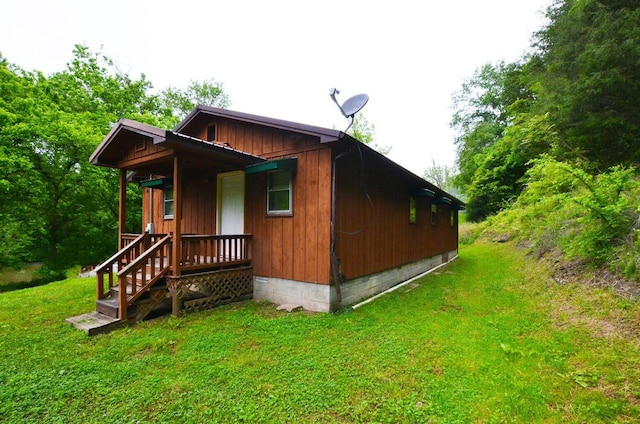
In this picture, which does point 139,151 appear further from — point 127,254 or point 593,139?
point 593,139

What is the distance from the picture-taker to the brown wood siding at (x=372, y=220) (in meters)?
5.57

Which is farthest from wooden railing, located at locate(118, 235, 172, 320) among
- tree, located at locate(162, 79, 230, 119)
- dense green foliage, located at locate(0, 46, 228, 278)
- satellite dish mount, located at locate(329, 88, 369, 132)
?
tree, located at locate(162, 79, 230, 119)

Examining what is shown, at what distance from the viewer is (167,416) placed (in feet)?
7.80

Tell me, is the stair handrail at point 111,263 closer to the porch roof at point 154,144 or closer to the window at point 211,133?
the porch roof at point 154,144

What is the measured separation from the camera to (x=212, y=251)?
5.50 meters

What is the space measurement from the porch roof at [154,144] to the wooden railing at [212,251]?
1.55 m

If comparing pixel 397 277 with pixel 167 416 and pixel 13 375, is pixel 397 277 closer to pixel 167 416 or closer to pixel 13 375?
pixel 167 416

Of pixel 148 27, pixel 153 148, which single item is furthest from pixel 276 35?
pixel 153 148

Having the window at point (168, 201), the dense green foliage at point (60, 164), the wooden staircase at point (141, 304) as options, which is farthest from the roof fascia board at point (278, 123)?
the dense green foliage at point (60, 164)

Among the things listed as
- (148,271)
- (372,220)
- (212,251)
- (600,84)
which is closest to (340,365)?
(212,251)

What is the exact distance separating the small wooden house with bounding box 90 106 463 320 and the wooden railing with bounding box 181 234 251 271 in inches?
0.8

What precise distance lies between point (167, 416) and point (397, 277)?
6.38 metres

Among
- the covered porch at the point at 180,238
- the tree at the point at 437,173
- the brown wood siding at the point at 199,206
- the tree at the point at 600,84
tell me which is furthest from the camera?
the tree at the point at 437,173

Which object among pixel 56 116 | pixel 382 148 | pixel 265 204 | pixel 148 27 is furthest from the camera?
pixel 382 148
